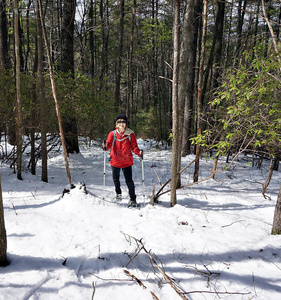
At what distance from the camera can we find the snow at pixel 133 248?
2180 millimetres

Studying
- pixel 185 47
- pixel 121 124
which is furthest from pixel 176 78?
pixel 185 47

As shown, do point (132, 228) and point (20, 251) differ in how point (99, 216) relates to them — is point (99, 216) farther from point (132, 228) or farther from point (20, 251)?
point (20, 251)

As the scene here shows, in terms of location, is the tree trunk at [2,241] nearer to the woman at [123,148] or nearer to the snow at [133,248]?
the snow at [133,248]

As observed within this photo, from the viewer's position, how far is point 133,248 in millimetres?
2873

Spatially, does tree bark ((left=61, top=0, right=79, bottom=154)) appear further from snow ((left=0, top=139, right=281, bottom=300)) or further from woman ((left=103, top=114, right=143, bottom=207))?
woman ((left=103, top=114, right=143, bottom=207))

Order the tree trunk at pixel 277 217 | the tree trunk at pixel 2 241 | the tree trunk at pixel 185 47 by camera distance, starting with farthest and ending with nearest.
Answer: the tree trunk at pixel 185 47, the tree trunk at pixel 277 217, the tree trunk at pixel 2 241

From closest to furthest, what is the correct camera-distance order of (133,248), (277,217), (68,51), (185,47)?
1. (133,248)
2. (277,217)
3. (185,47)
4. (68,51)

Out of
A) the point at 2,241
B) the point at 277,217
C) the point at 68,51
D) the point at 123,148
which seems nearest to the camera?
the point at 2,241

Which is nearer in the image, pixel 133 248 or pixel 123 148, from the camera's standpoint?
pixel 133 248

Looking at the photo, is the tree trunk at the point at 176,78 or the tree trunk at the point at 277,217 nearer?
the tree trunk at the point at 277,217

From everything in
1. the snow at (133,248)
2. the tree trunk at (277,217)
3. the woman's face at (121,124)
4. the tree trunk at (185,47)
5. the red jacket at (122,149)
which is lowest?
the snow at (133,248)

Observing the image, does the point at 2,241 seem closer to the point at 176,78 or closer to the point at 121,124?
the point at 121,124

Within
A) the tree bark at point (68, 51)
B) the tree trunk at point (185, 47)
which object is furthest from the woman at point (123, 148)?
the tree bark at point (68, 51)

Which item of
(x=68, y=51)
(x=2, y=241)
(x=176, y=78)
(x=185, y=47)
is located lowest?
(x=2, y=241)
